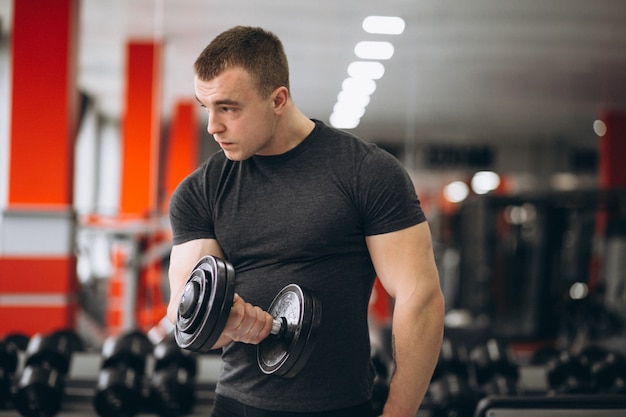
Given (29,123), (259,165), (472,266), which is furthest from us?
(472,266)

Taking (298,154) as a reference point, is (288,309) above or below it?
below

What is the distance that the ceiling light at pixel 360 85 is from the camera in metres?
6.59

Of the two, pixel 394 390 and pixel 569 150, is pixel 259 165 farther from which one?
pixel 569 150

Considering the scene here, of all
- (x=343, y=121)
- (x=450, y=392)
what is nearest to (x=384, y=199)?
(x=450, y=392)

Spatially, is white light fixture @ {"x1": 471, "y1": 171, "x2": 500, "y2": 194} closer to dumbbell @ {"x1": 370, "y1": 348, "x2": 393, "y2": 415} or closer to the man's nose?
dumbbell @ {"x1": 370, "y1": 348, "x2": 393, "y2": 415}

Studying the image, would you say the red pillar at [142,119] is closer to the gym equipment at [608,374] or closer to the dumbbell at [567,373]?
the dumbbell at [567,373]

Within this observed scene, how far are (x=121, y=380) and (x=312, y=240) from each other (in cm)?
157

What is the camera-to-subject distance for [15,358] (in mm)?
2576

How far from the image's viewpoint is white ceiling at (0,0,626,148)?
496cm

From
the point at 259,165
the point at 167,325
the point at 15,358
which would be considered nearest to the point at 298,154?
the point at 259,165

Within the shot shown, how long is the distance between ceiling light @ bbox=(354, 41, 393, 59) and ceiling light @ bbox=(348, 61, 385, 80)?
0.51ft

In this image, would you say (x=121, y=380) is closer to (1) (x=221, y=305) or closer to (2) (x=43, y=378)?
(2) (x=43, y=378)

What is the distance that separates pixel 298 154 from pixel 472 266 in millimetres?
5977

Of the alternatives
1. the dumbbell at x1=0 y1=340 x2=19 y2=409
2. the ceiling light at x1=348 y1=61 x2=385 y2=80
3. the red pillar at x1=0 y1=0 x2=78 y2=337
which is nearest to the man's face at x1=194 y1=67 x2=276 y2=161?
the dumbbell at x1=0 y1=340 x2=19 y2=409
